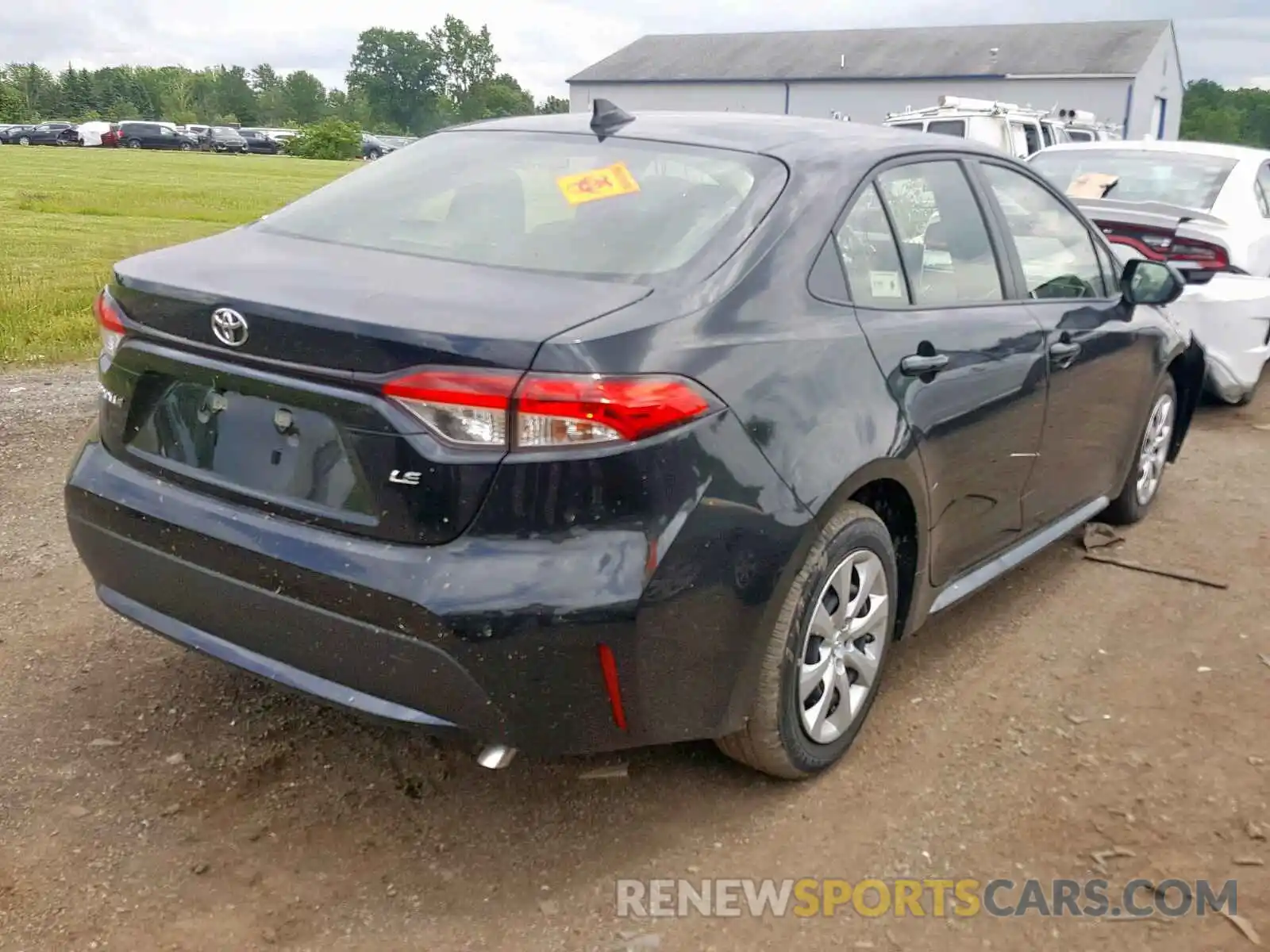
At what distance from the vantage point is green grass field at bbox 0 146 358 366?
29.1 ft

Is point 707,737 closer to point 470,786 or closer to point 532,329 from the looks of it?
point 470,786

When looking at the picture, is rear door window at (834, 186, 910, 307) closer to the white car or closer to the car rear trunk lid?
the car rear trunk lid

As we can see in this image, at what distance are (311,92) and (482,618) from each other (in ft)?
394

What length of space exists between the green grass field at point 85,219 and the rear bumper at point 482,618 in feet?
20.0

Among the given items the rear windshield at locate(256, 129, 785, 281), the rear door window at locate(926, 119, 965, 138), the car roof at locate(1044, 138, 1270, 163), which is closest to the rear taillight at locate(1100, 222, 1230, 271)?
the car roof at locate(1044, 138, 1270, 163)

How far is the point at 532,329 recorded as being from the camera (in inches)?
97.9

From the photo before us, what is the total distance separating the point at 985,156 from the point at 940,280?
0.70 m

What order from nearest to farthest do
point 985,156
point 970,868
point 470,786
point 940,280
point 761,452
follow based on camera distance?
point 761,452 < point 970,868 < point 470,786 < point 940,280 < point 985,156

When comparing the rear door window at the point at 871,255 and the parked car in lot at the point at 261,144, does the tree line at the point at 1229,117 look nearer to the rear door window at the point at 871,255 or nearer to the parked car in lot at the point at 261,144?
the parked car in lot at the point at 261,144

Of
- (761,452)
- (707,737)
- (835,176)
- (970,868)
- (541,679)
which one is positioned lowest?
(970,868)

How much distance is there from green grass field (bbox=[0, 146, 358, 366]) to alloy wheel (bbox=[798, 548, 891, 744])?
21.6ft

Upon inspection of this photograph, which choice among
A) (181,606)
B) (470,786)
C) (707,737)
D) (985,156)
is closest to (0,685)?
(181,606)

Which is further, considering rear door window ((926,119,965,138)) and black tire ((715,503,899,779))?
rear door window ((926,119,965,138))

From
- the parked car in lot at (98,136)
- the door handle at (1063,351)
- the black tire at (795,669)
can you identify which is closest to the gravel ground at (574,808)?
the black tire at (795,669)
